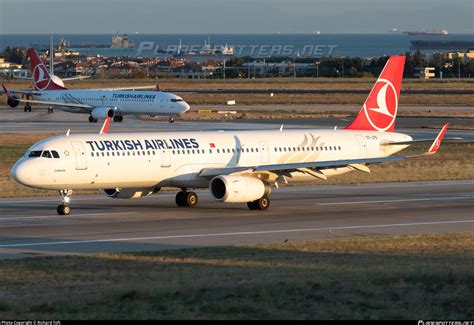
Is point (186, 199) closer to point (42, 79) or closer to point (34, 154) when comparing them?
point (34, 154)

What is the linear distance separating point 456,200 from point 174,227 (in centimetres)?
1284

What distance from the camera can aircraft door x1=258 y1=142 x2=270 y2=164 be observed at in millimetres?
38875

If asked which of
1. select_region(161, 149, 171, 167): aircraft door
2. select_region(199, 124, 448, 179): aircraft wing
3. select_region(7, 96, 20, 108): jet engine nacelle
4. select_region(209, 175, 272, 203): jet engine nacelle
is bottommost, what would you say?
select_region(7, 96, 20, 108): jet engine nacelle

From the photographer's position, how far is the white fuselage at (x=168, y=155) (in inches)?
1371

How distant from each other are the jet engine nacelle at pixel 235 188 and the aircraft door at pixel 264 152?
8.11ft

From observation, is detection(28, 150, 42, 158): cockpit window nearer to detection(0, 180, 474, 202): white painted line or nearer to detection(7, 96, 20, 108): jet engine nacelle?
detection(0, 180, 474, 202): white painted line

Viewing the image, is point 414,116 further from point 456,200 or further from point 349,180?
point 456,200

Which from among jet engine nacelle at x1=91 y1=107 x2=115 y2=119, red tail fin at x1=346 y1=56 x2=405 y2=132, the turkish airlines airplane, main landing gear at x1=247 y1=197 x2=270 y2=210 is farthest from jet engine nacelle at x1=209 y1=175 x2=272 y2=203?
jet engine nacelle at x1=91 y1=107 x2=115 y2=119

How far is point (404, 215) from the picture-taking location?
119ft

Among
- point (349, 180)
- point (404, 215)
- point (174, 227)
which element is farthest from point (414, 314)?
point (349, 180)

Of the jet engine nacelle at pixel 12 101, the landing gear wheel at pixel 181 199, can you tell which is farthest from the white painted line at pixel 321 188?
the jet engine nacelle at pixel 12 101

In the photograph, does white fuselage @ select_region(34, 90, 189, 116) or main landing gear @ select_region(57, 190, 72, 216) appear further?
white fuselage @ select_region(34, 90, 189, 116)

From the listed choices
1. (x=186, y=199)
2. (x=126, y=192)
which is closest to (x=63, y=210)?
(x=126, y=192)

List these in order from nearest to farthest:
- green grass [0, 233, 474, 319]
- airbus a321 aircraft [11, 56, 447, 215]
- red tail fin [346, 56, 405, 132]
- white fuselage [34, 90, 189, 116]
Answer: green grass [0, 233, 474, 319], airbus a321 aircraft [11, 56, 447, 215], red tail fin [346, 56, 405, 132], white fuselage [34, 90, 189, 116]
